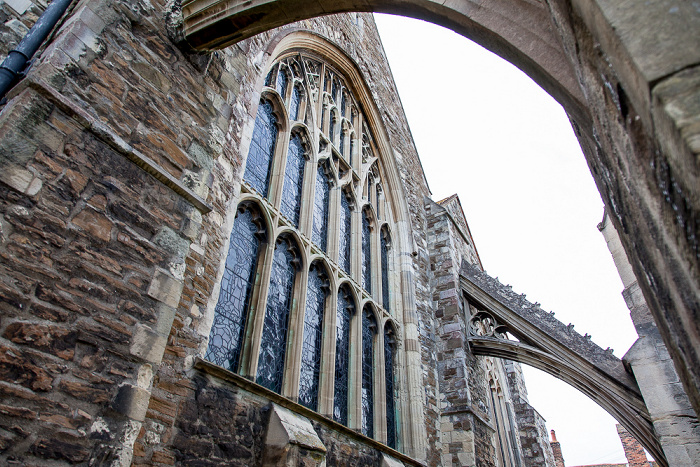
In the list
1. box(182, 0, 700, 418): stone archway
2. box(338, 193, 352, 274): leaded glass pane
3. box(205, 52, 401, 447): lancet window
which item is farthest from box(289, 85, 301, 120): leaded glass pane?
box(182, 0, 700, 418): stone archway

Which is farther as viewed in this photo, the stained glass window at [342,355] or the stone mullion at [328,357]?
the stained glass window at [342,355]

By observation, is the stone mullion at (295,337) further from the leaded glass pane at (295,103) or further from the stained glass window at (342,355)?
the leaded glass pane at (295,103)

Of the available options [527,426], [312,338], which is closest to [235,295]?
[312,338]

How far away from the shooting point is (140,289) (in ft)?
8.56

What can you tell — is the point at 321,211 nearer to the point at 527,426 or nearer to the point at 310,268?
the point at 310,268

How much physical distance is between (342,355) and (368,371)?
763 millimetres

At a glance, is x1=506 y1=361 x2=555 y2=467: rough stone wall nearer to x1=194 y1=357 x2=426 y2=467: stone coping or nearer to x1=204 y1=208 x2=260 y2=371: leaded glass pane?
x1=194 y1=357 x2=426 y2=467: stone coping

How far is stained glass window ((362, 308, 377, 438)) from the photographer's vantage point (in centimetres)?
601

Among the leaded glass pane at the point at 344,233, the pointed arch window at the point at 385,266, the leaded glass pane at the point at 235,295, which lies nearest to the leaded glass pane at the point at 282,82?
the leaded glass pane at the point at 344,233

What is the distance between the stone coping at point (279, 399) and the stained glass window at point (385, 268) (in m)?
2.48

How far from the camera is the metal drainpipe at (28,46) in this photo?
2732 millimetres

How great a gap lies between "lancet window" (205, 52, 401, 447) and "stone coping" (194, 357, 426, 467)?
20 cm

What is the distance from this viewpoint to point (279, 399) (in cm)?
418

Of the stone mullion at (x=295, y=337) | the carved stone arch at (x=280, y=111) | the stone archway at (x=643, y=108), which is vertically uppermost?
the carved stone arch at (x=280, y=111)
